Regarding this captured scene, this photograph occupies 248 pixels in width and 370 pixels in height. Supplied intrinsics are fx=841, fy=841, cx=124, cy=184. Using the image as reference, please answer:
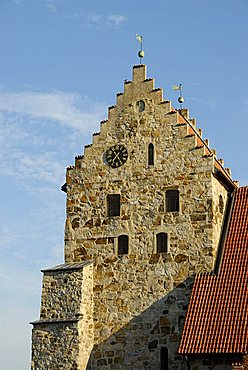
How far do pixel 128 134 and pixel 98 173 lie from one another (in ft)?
6.67

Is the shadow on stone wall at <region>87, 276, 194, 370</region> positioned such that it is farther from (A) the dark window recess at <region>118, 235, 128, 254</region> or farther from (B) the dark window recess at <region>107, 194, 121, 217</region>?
(B) the dark window recess at <region>107, 194, 121, 217</region>

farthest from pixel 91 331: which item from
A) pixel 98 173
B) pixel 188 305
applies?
pixel 98 173

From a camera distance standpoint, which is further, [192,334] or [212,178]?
[212,178]

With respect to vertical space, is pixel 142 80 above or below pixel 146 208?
above

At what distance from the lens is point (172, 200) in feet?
110

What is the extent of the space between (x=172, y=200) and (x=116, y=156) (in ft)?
10.1

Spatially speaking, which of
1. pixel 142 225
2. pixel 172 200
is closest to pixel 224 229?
pixel 172 200

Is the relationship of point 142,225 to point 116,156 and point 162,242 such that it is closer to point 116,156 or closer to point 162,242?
point 162,242

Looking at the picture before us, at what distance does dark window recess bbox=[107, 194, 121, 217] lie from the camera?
34156 mm

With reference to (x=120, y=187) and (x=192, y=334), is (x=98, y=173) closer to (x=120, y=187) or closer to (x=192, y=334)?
(x=120, y=187)

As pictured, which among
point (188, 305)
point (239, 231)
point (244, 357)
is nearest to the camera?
point (244, 357)

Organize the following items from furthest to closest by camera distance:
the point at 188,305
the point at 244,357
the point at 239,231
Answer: the point at 239,231
the point at 188,305
the point at 244,357

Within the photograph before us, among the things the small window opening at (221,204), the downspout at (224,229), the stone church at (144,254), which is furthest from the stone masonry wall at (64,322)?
the small window opening at (221,204)

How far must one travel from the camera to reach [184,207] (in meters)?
33.2
